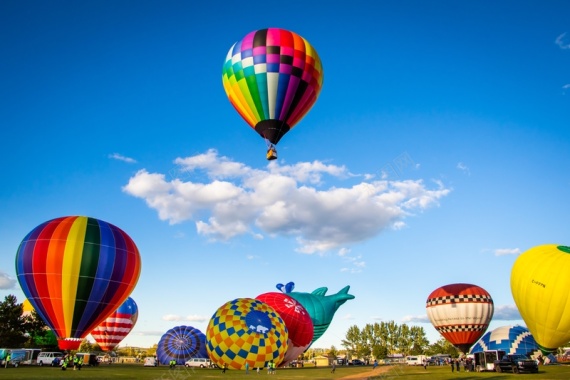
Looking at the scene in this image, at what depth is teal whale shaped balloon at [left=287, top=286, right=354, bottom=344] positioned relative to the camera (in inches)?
1389

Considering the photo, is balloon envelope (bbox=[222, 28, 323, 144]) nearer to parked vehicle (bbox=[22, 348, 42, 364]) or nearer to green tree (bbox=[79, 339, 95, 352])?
parked vehicle (bbox=[22, 348, 42, 364])

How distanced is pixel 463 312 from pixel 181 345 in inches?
846

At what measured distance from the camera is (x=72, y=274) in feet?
70.4

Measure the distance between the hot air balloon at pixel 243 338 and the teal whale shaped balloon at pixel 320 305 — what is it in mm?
10527

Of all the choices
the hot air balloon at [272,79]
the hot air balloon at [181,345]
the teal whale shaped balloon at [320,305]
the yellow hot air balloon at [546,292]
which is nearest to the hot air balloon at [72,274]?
the hot air balloon at [272,79]

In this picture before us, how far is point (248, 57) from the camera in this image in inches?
867

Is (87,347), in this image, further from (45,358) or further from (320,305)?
(320,305)

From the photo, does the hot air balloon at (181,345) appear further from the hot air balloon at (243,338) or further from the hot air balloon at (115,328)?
the hot air balloon at (243,338)

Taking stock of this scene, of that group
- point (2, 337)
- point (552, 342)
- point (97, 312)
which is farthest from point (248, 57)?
point (2, 337)

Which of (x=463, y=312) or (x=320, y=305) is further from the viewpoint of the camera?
(x=320, y=305)

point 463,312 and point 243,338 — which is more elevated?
point 463,312

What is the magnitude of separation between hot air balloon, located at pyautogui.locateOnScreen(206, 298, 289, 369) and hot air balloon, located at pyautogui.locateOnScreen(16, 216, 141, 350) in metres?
5.30

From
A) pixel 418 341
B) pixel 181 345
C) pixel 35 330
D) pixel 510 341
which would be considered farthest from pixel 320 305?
pixel 418 341

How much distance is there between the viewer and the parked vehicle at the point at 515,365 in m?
23.2
